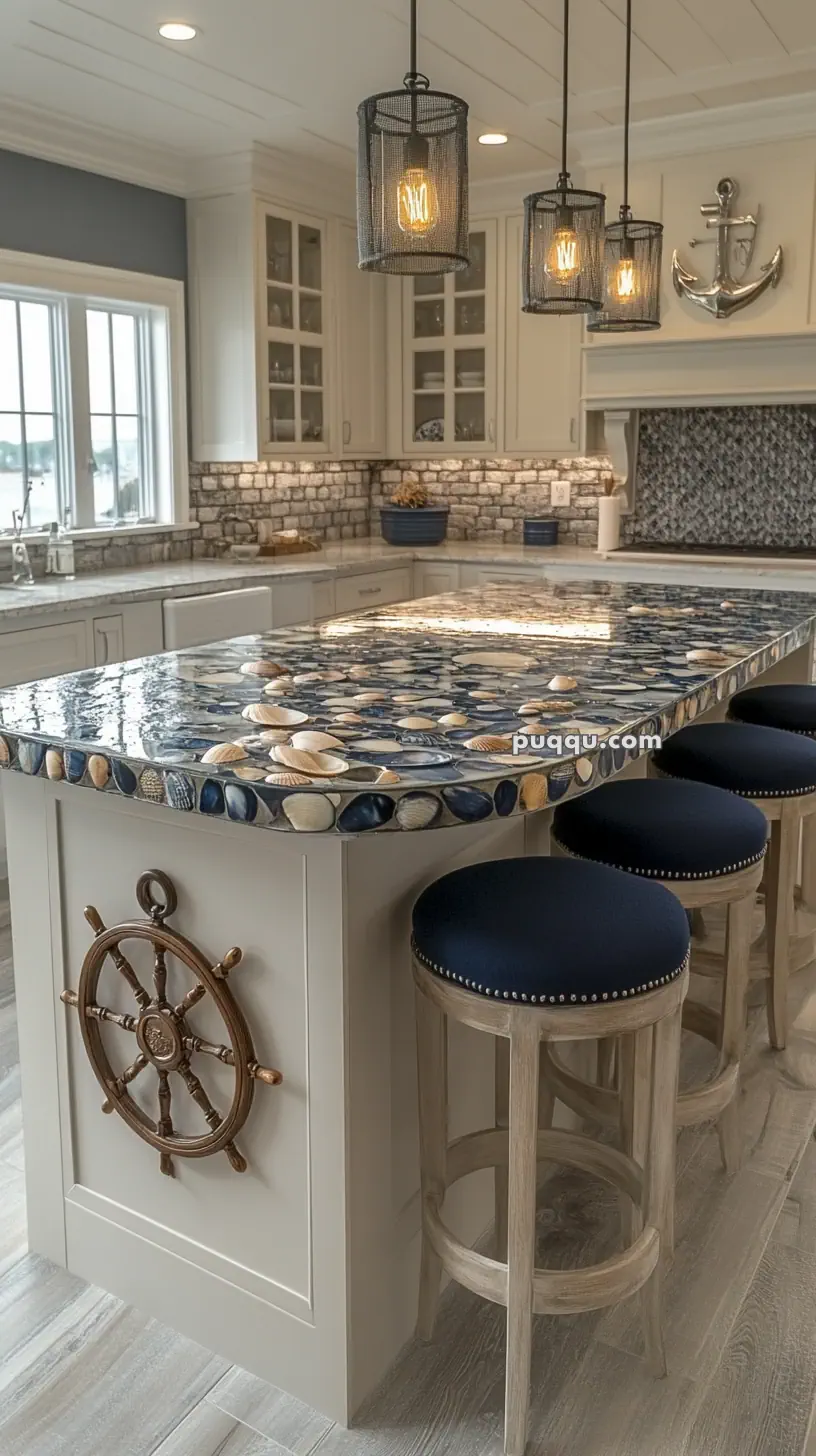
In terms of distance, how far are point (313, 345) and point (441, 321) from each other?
0.72 meters

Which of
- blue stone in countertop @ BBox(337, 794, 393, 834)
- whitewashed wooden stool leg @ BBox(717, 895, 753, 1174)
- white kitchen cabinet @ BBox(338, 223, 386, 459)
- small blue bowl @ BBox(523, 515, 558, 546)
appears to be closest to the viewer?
blue stone in countertop @ BBox(337, 794, 393, 834)

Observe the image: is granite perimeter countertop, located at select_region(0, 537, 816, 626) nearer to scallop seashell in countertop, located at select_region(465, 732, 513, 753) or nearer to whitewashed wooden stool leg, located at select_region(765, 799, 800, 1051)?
whitewashed wooden stool leg, located at select_region(765, 799, 800, 1051)

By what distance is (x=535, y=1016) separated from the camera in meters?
1.43

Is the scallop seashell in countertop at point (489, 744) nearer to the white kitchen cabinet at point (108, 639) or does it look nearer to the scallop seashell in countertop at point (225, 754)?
the scallop seashell in countertop at point (225, 754)

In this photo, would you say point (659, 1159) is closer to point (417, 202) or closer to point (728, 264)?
point (417, 202)

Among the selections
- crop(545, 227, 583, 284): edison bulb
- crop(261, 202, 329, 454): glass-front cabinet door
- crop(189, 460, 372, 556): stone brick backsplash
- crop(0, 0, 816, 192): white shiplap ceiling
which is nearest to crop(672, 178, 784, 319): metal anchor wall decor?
crop(0, 0, 816, 192): white shiplap ceiling

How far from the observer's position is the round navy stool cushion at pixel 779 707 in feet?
9.37

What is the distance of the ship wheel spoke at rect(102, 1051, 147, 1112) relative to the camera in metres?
1.72

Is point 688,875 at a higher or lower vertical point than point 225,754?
lower

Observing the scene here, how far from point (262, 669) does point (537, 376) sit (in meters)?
3.62

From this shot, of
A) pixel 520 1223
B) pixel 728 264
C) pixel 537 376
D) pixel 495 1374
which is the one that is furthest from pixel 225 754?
pixel 537 376

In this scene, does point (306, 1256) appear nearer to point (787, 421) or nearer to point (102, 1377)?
point (102, 1377)

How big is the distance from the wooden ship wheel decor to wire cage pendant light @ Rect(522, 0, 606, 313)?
153cm

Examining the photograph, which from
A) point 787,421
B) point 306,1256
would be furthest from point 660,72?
point 306,1256
